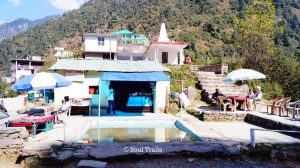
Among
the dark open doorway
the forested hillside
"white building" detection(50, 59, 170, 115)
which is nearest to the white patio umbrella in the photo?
"white building" detection(50, 59, 170, 115)

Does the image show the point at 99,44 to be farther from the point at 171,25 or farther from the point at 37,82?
the point at 171,25

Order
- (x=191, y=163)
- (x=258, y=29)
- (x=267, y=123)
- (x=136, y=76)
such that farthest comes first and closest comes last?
(x=258, y=29) < (x=136, y=76) < (x=267, y=123) < (x=191, y=163)

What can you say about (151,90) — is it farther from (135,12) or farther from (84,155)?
(135,12)

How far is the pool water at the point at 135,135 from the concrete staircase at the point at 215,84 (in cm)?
868

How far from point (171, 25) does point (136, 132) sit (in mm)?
64726

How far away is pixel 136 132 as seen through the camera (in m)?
12.2

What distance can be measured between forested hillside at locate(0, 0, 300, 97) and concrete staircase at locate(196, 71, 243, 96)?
2478 cm

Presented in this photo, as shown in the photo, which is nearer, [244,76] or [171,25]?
[244,76]

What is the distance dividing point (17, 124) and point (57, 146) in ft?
8.85

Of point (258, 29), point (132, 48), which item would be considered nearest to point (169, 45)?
point (132, 48)

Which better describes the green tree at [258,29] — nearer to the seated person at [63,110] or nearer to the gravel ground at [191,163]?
the seated person at [63,110]

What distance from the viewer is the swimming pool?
10.6m

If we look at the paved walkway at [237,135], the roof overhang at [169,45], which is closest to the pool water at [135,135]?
the paved walkway at [237,135]

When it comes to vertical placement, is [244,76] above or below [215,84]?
above
